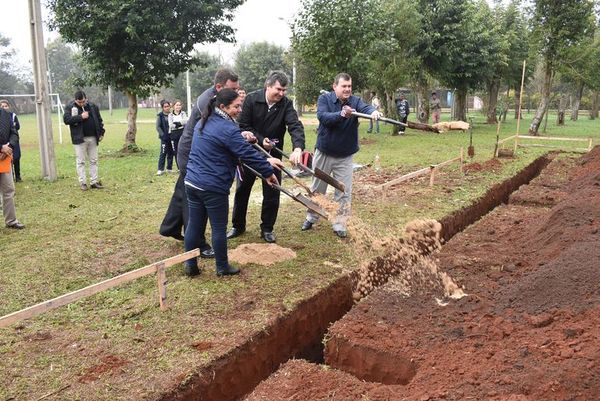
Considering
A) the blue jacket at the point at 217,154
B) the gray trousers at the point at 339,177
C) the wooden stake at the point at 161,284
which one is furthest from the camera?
the gray trousers at the point at 339,177

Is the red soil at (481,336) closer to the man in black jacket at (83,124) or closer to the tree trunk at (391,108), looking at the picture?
the man in black jacket at (83,124)

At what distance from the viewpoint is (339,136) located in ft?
20.3

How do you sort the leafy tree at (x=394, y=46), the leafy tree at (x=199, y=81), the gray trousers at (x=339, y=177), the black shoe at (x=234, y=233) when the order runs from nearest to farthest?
1. the gray trousers at (x=339, y=177)
2. the black shoe at (x=234, y=233)
3. the leafy tree at (x=394, y=46)
4. the leafy tree at (x=199, y=81)

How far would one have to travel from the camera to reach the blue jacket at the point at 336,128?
6.13m

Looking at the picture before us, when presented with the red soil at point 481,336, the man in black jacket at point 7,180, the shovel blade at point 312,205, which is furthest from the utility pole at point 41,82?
the red soil at point 481,336

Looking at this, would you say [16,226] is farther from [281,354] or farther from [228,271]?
[281,354]

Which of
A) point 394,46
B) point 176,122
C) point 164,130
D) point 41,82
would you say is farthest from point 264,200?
point 394,46

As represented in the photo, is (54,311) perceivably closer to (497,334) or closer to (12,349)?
(12,349)

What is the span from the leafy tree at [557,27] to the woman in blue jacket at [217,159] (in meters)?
17.9

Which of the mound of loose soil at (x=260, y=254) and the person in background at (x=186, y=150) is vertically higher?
the person in background at (x=186, y=150)

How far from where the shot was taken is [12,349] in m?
3.74

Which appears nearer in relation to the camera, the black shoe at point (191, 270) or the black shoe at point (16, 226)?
the black shoe at point (191, 270)

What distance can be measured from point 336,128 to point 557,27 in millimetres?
16431

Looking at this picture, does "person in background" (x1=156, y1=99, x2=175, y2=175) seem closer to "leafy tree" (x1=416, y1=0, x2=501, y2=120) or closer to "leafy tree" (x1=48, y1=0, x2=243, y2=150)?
"leafy tree" (x1=48, y1=0, x2=243, y2=150)
